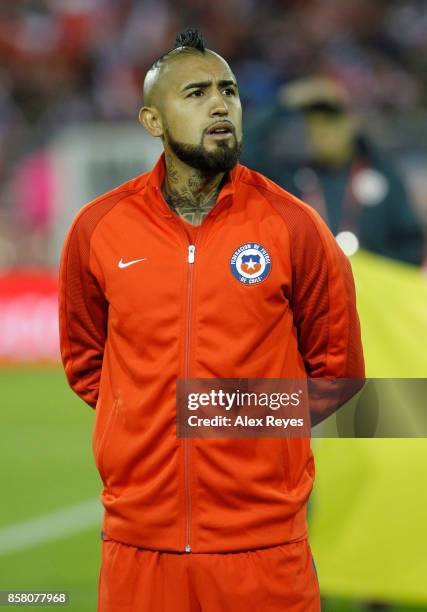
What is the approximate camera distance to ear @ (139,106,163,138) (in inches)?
112

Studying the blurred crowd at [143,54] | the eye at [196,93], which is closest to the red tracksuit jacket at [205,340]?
the eye at [196,93]

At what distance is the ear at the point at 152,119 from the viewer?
9.37 feet

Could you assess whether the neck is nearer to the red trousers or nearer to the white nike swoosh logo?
the white nike swoosh logo

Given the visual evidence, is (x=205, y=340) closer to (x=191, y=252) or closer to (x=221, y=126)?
(x=191, y=252)

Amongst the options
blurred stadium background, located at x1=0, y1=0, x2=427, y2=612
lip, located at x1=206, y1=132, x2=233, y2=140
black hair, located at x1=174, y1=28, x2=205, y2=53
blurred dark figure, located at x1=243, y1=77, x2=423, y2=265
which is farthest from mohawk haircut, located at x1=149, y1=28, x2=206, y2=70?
blurred dark figure, located at x1=243, y1=77, x2=423, y2=265

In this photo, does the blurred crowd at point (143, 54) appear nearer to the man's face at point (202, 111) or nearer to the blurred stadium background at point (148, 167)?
the blurred stadium background at point (148, 167)

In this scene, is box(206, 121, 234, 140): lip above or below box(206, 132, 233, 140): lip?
above

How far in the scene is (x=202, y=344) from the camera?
106 inches

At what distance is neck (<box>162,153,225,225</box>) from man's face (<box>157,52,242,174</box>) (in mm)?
44

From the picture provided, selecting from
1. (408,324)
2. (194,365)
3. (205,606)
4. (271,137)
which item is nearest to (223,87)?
(194,365)

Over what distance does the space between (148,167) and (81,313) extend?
41.4 feet

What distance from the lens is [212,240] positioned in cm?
276

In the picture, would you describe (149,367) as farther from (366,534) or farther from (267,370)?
(366,534)

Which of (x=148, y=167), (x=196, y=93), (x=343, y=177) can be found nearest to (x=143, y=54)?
(x=148, y=167)
